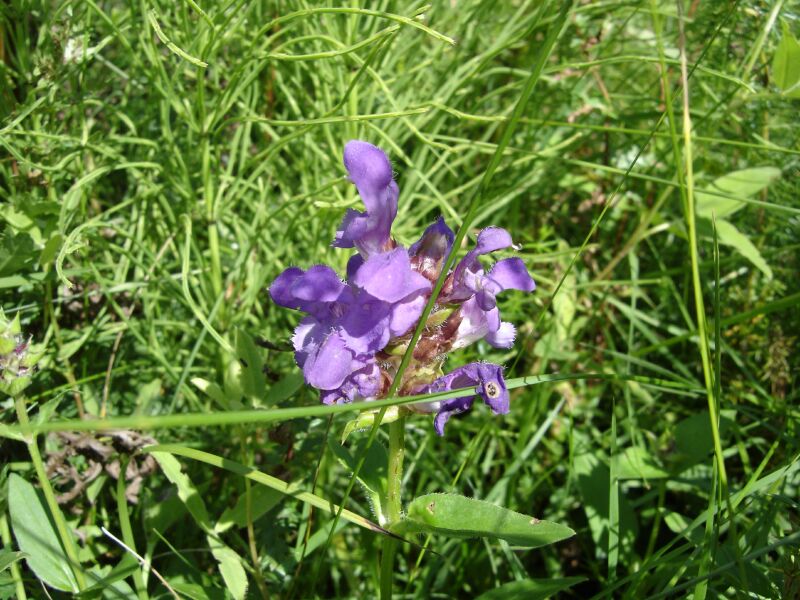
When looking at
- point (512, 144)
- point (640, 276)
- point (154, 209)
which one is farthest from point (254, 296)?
point (640, 276)

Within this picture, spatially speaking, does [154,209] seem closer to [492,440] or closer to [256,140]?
[256,140]

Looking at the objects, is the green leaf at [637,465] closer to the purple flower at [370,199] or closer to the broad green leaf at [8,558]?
the purple flower at [370,199]

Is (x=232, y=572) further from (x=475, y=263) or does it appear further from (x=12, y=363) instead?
(x=475, y=263)

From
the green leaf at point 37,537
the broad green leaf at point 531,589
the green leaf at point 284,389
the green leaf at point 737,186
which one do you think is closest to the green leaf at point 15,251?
the green leaf at point 37,537

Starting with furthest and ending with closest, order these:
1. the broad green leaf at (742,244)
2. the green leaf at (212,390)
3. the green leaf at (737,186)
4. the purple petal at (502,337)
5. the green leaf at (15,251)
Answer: the green leaf at (737,186), the broad green leaf at (742,244), the green leaf at (15,251), the green leaf at (212,390), the purple petal at (502,337)

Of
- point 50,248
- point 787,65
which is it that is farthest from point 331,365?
point 787,65

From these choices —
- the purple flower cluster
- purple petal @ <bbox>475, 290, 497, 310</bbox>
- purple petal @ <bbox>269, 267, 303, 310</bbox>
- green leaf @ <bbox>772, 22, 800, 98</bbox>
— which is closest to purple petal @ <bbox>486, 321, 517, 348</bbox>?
the purple flower cluster

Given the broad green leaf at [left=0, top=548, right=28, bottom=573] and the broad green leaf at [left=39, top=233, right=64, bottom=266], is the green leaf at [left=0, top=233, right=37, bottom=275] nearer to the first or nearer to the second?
the broad green leaf at [left=39, top=233, right=64, bottom=266]
